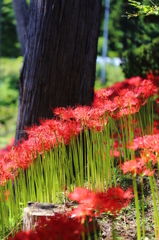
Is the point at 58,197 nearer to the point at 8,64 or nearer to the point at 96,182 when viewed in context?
the point at 96,182

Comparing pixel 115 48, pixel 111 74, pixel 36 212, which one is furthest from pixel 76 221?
pixel 115 48

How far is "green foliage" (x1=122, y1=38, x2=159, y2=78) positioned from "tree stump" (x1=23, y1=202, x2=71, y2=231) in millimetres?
4437

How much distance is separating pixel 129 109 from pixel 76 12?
1451mm

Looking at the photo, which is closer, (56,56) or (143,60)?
(56,56)

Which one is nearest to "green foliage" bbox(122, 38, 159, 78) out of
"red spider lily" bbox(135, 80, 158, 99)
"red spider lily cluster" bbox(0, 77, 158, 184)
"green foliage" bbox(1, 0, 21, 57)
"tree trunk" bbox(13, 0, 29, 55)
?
"tree trunk" bbox(13, 0, 29, 55)

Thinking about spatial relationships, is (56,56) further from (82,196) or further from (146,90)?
(82,196)

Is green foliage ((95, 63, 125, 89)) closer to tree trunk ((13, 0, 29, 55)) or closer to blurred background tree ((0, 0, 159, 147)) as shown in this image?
blurred background tree ((0, 0, 159, 147))

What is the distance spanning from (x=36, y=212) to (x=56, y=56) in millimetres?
1954

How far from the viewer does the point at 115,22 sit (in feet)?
82.8

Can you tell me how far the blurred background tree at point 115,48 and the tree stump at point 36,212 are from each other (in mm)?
2084

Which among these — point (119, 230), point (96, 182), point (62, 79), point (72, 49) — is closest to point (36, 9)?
point (72, 49)

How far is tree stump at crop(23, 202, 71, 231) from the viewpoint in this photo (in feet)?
8.61

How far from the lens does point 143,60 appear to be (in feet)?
23.2

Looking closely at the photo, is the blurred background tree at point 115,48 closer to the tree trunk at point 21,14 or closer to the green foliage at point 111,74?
the green foliage at point 111,74
